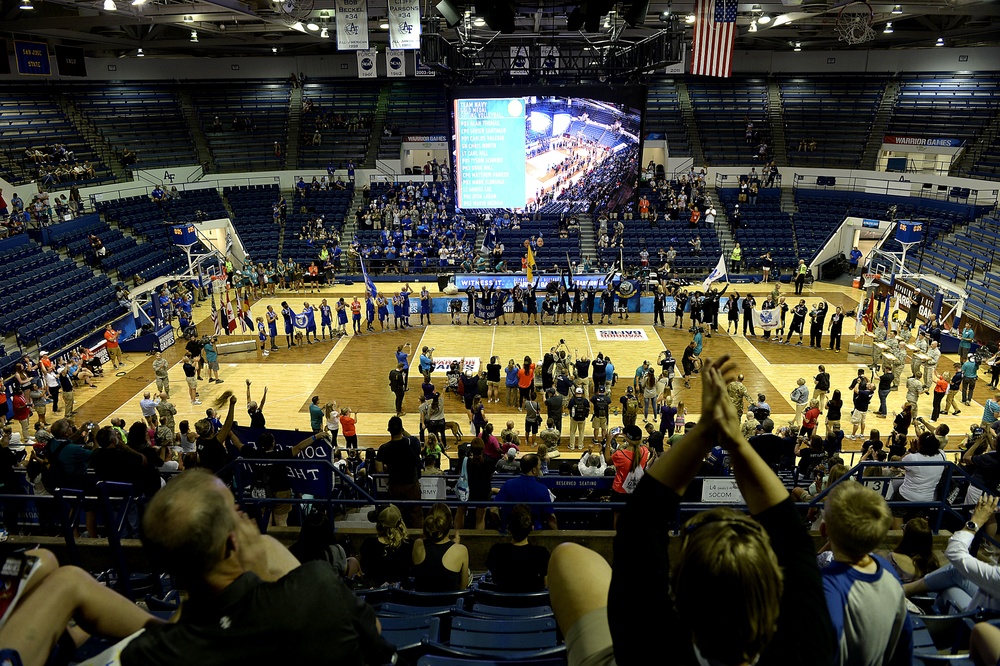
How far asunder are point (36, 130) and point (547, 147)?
27004 millimetres

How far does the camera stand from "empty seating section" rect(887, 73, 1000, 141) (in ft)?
122

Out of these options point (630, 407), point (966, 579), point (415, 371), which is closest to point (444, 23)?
point (415, 371)

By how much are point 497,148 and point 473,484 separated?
2255 centimetres

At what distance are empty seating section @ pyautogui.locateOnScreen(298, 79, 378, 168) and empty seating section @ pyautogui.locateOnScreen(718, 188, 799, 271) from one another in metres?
23.3

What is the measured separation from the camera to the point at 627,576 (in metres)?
1.79

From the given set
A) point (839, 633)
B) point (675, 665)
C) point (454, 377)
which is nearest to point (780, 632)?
point (675, 665)

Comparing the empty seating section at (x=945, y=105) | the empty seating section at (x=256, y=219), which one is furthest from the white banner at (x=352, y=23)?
the empty seating section at (x=945, y=105)

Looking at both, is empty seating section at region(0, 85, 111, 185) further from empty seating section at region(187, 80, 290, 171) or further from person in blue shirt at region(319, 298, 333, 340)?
person in blue shirt at region(319, 298, 333, 340)

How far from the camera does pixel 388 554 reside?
5.70m

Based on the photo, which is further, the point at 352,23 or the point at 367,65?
the point at 367,65

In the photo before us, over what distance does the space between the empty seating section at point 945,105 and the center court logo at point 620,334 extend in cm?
2523

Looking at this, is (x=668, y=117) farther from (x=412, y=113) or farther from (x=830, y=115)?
(x=412, y=113)

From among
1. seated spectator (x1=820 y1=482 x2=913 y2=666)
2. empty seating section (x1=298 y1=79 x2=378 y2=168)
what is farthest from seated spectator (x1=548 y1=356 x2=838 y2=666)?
empty seating section (x1=298 y1=79 x2=378 y2=168)

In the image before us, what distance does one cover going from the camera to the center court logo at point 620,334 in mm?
24741
